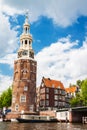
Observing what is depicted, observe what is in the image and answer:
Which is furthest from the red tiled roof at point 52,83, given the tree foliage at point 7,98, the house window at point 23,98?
the house window at point 23,98

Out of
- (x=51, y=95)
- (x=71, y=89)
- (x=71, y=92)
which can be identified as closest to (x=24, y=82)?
(x=51, y=95)

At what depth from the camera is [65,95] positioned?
130375 mm

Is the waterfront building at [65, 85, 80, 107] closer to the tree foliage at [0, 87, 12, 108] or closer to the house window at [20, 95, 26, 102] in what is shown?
the tree foliage at [0, 87, 12, 108]

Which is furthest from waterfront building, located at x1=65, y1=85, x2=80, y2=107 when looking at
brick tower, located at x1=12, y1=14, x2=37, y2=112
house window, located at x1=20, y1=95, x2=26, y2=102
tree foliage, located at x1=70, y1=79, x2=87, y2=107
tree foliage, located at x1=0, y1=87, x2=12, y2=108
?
house window, located at x1=20, y1=95, x2=26, y2=102

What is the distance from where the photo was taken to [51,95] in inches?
4771

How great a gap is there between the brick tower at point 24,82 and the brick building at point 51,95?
67.5 feet

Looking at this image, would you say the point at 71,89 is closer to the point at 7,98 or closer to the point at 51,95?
the point at 51,95

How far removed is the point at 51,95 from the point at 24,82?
27.6 meters

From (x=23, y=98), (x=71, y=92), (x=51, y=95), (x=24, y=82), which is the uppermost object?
(x=24, y=82)

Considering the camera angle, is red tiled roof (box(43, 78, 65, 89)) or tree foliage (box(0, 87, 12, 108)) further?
red tiled roof (box(43, 78, 65, 89))

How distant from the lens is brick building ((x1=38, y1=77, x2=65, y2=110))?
118750 millimetres

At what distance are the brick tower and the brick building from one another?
2058 centimetres

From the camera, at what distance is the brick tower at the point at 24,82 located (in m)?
95.6

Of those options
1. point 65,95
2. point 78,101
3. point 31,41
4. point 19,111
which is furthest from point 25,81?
point 65,95
